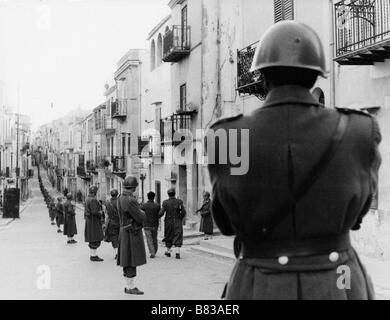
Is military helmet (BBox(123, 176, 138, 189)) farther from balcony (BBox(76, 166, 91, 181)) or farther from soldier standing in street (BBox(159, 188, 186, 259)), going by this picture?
balcony (BBox(76, 166, 91, 181))

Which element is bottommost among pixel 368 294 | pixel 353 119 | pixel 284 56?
pixel 368 294

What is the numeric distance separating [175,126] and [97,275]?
510 inches

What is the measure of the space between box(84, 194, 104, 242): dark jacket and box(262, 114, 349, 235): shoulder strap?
10867 millimetres

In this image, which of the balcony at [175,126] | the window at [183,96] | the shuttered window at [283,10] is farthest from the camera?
the window at [183,96]

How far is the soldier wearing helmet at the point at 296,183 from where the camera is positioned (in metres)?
2.18

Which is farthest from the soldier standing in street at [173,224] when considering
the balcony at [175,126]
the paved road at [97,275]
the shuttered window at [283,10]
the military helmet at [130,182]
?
the balcony at [175,126]

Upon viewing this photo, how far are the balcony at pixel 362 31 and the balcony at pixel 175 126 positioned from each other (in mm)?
10700

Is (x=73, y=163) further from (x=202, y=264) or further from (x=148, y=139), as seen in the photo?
(x=202, y=264)

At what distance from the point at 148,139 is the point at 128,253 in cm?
2105

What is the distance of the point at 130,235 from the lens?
8.44 meters

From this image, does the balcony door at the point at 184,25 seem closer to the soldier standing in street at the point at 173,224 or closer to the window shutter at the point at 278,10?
the window shutter at the point at 278,10

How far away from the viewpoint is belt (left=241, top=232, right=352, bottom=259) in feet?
7.15

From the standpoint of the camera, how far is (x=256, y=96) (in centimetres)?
1611

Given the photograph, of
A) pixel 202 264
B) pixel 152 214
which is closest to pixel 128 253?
pixel 202 264
